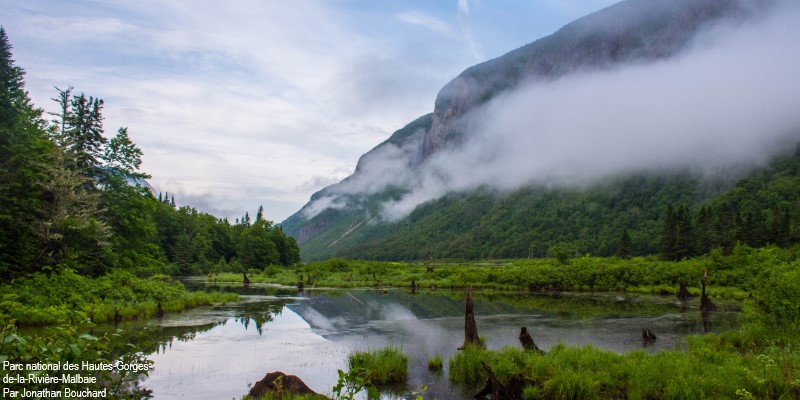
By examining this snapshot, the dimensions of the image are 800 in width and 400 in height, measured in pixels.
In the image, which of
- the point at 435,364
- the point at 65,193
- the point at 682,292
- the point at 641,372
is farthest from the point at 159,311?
the point at 682,292

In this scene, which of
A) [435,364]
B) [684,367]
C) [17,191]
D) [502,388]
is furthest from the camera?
[17,191]

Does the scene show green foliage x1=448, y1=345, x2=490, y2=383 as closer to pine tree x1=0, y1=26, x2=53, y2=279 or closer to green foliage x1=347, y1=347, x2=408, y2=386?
green foliage x1=347, y1=347, x2=408, y2=386

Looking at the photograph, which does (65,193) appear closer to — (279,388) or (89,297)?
(89,297)

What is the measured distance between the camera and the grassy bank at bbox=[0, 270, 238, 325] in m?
25.7

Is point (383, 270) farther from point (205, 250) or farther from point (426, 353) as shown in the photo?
point (426, 353)

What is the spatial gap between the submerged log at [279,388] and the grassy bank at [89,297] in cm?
1028

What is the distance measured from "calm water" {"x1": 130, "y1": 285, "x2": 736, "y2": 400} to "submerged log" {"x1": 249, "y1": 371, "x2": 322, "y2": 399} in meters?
1.59

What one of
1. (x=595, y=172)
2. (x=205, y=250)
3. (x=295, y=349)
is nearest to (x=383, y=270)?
(x=205, y=250)

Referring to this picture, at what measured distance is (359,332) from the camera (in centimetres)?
2969

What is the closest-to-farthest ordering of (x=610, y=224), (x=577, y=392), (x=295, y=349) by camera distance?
(x=577, y=392), (x=295, y=349), (x=610, y=224)

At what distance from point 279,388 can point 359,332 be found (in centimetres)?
1610

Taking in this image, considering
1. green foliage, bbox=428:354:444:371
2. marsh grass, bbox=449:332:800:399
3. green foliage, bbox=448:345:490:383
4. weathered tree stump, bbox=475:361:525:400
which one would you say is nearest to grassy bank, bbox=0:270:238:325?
green foliage, bbox=428:354:444:371

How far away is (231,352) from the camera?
2320 cm

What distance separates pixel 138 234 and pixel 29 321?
14.8 meters
